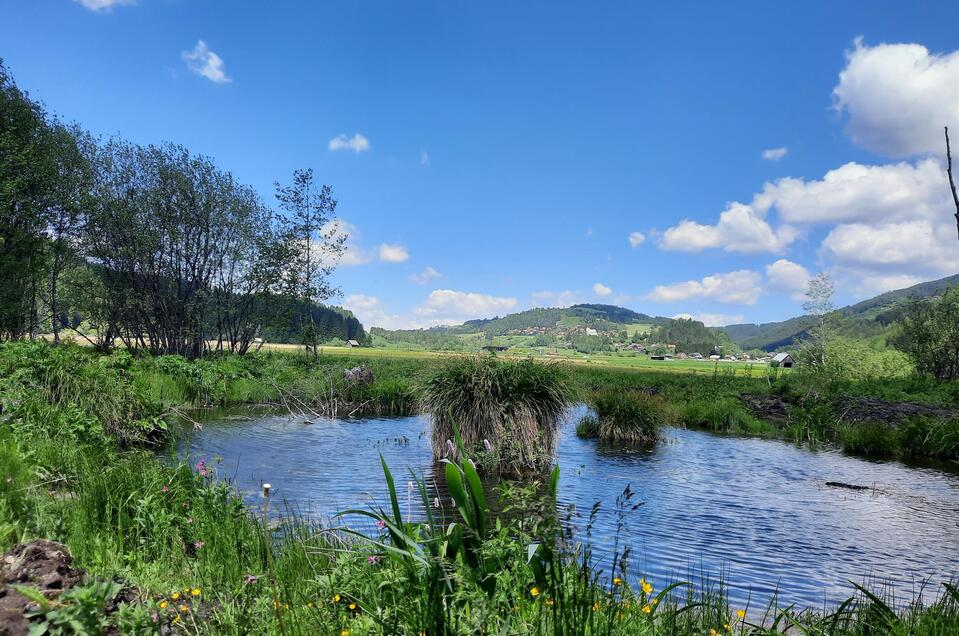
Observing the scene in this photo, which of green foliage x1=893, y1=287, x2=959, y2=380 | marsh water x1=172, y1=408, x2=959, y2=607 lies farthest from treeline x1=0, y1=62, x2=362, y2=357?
green foliage x1=893, y1=287, x2=959, y2=380

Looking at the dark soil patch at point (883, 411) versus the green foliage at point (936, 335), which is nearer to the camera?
the dark soil patch at point (883, 411)

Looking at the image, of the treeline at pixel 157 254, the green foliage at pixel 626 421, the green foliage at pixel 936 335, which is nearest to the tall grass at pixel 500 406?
the green foliage at pixel 626 421

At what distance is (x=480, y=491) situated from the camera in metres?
3.12

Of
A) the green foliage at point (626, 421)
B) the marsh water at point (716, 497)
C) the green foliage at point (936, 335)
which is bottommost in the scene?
the marsh water at point (716, 497)

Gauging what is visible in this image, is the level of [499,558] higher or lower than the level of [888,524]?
higher

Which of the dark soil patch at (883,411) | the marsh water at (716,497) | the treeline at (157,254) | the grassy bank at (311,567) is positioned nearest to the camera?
the grassy bank at (311,567)

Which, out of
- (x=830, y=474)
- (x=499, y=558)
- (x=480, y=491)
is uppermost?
(x=480, y=491)

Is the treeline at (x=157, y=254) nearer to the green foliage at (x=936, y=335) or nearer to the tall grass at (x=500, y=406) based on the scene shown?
the tall grass at (x=500, y=406)

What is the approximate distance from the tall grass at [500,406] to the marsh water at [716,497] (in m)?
0.87

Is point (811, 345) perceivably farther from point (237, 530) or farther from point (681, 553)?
point (237, 530)

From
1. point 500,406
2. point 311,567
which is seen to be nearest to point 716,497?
point 500,406

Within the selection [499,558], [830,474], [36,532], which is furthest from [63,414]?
[830,474]

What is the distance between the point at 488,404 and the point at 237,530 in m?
6.41

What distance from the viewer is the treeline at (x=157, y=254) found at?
3164cm
